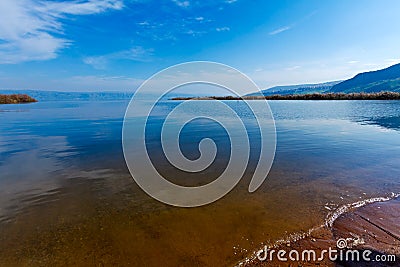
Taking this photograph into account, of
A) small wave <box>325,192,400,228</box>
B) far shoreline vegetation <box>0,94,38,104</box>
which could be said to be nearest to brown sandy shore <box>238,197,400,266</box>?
small wave <box>325,192,400,228</box>

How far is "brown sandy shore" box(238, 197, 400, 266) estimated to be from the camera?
4.55m

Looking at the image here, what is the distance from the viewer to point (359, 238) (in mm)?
5184

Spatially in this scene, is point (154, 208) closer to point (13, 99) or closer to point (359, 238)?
point (359, 238)

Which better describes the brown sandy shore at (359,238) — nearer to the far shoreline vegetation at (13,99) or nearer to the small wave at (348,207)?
the small wave at (348,207)

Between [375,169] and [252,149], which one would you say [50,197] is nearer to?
[252,149]

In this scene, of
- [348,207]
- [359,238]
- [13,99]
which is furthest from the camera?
[13,99]

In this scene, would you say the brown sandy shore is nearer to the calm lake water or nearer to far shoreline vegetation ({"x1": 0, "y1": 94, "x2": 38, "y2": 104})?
the calm lake water

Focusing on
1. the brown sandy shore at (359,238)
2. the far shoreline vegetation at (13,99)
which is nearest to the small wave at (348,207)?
the brown sandy shore at (359,238)

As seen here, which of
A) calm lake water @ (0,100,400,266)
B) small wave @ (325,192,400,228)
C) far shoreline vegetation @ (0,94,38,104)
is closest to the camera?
calm lake water @ (0,100,400,266)

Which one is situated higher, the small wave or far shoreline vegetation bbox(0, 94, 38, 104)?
far shoreline vegetation bbox(0, 94, 38, 104)

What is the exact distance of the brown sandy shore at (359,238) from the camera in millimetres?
4551

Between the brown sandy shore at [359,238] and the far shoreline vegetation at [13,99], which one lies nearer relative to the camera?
the brown sandy shore at [359,238]

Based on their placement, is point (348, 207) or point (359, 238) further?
point (348, 207)

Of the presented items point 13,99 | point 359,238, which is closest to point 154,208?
point 359,238
